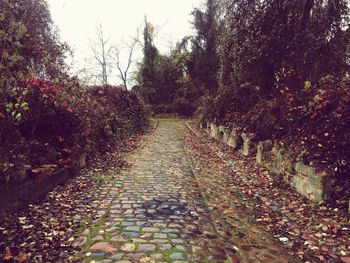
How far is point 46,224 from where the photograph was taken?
16.4ft

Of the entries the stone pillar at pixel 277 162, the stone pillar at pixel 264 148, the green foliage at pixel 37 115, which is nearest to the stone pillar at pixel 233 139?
the stone pillar at pixel 264 148

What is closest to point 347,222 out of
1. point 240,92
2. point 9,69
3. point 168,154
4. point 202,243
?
point 202,243

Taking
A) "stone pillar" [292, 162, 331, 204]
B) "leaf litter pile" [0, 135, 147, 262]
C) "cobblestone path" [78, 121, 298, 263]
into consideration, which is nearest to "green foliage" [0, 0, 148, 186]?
"leaf litter pile" [0, 135, 147, 262]

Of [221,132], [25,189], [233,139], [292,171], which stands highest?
[221,132]

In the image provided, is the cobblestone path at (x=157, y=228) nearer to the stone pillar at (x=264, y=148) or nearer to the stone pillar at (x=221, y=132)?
the stone pillar at (x=264, y=148)

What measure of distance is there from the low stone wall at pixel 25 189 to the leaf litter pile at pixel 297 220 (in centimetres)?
390

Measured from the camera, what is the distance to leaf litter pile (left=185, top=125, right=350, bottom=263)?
439cm

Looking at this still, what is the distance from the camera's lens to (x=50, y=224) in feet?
16.5

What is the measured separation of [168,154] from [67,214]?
7299mm

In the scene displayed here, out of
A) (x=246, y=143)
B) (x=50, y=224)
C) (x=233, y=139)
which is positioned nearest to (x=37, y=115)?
(x=50, y=224)

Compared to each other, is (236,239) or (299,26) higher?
(299,26)

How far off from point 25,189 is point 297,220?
460 cm

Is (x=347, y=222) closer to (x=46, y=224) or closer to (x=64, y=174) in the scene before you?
(x=46, y=224)

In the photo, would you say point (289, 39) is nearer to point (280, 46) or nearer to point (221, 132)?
point (280, 46)
